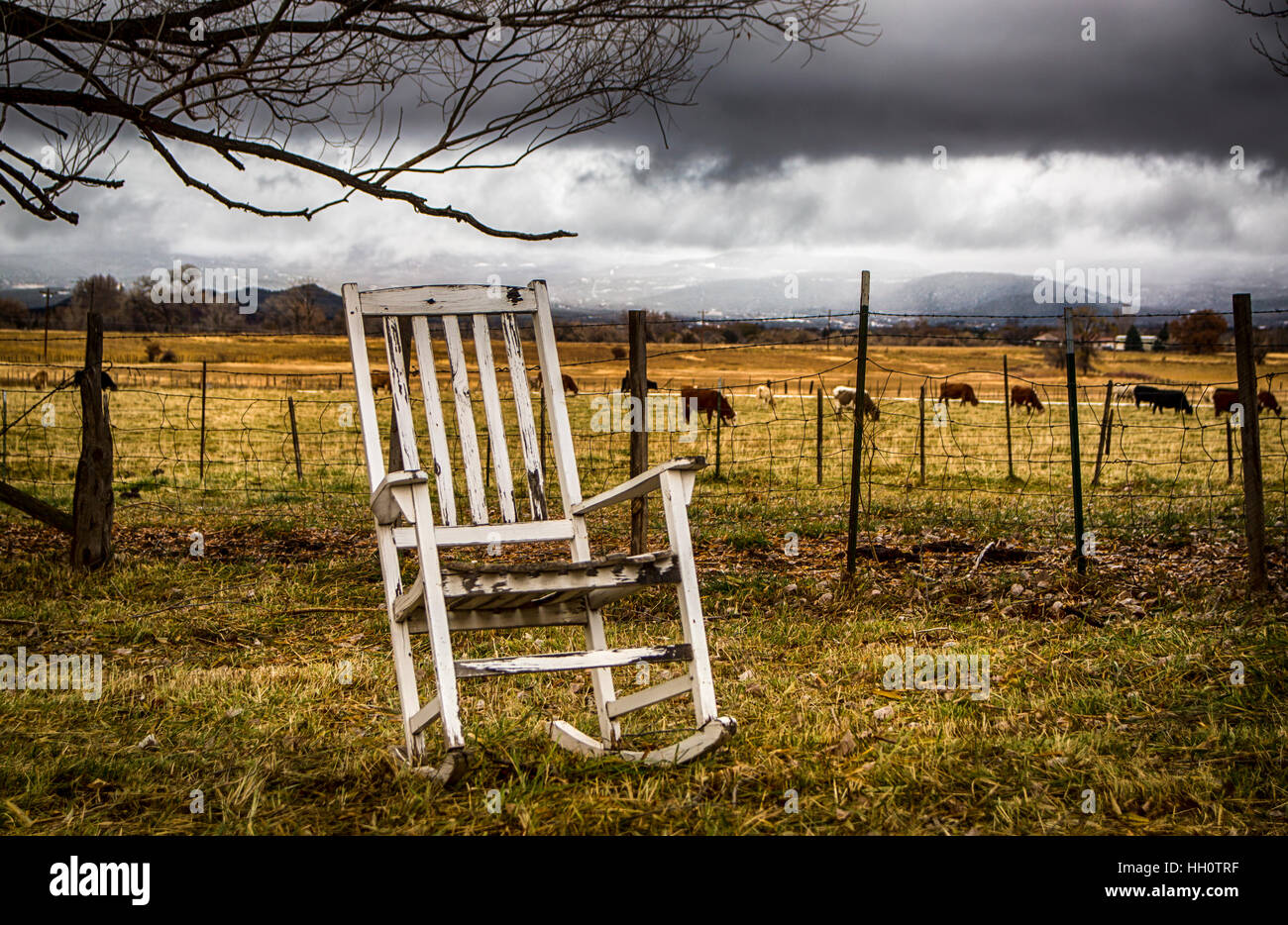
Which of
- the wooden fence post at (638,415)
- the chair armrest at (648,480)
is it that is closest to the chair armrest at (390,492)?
the chair armrest at (648,480)

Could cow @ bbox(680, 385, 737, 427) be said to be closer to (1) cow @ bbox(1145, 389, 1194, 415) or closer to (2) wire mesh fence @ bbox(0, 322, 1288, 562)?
(2) wire mesh fence @ bbox(0, 322, 1288, 562)

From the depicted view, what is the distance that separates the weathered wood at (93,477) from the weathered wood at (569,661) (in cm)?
435

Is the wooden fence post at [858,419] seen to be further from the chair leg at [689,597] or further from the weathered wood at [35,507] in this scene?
the weathered wood at [35,507]

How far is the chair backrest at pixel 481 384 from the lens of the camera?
3.42 metres

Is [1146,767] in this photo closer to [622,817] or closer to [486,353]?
[622,817]

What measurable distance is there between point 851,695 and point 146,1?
471 cm

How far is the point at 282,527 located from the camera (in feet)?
25.1

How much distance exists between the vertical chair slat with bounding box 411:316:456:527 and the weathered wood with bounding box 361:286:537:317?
0.06 meters

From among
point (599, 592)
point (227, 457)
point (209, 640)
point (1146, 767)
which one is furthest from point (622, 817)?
point (227, 457)

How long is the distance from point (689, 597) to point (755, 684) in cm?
115

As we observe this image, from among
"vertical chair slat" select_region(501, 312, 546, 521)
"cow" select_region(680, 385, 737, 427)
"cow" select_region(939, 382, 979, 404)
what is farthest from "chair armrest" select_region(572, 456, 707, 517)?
"cow" select_region(939, 382, 979, 404)

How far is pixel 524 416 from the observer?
364 centimetres

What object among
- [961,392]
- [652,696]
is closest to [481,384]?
[652,696]

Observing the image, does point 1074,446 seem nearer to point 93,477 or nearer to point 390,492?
point 390,492
